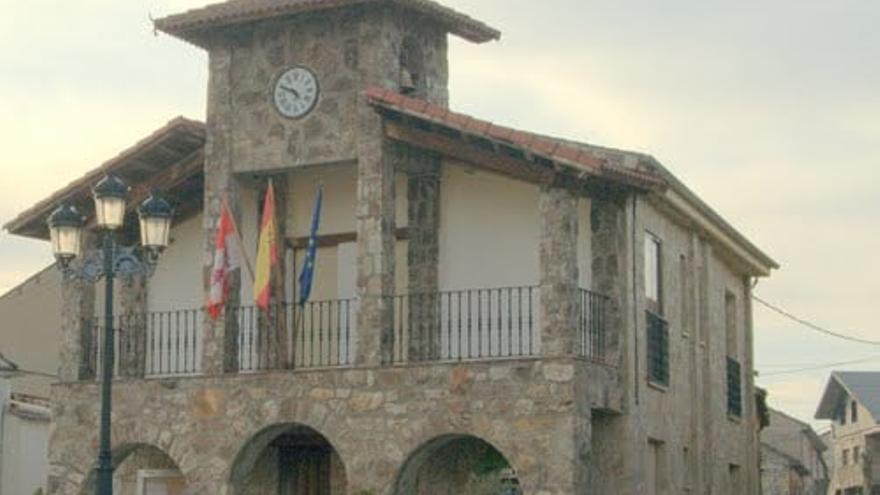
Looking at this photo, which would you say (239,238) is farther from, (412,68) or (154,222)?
(154,222)

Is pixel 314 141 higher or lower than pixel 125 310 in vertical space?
higher

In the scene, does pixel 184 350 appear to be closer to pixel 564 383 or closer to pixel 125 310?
pixel 125 310

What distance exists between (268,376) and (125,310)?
13.3 ft

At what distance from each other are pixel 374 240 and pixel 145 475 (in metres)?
5.65

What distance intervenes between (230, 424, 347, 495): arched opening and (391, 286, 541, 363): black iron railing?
195cm

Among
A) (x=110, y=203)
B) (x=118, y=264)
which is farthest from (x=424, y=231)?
(x=110, y=203)

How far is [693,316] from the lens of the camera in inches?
1135

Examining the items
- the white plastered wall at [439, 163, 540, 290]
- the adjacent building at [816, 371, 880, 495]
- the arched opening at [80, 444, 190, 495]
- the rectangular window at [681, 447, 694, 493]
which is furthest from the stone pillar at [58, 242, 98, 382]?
the adjacent building at [816, 371, 880, 495]

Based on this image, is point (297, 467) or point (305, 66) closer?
point (305, 66)

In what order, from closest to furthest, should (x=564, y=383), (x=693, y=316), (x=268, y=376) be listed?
(x=564, y=383), (x=268, y=376), (x=693, y=316)

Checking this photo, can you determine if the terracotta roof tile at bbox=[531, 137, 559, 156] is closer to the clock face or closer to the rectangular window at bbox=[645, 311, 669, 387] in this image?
the clock face

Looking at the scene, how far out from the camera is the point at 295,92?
24.4m

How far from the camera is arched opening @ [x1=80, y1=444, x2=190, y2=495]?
84.8 feet

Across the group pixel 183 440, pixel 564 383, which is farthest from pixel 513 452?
pixel 183 440
